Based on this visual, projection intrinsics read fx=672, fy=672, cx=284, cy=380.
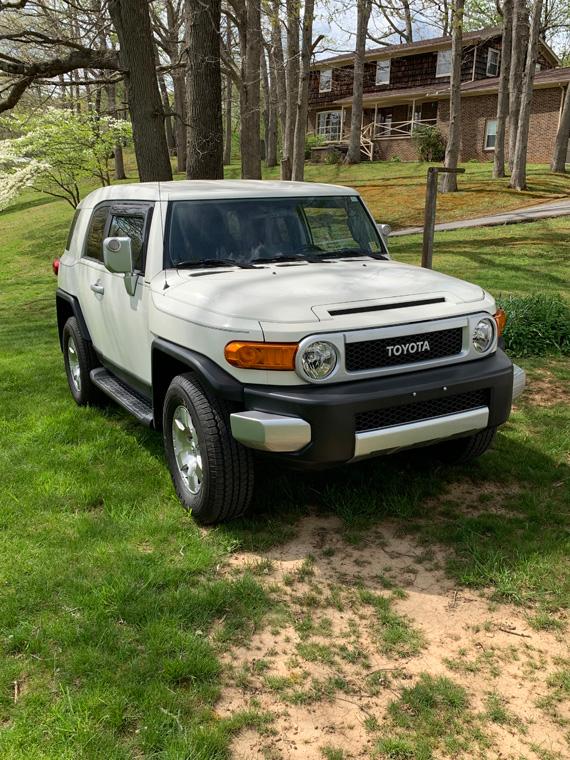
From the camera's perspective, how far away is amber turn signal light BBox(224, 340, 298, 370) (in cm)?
339

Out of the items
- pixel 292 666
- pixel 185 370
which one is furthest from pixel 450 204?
pixel 292 666

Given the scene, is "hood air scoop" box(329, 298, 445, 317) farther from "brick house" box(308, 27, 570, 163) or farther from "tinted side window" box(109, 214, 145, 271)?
"brick house" box(308, 27, 570, 163)

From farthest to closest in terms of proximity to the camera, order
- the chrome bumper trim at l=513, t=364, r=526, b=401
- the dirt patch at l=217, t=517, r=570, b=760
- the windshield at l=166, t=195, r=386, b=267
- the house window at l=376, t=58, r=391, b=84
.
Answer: the house window at l=376, t=58, r=391, b=84
the windshield at l=166, t=195, r=386, b=267
the chrome bumper trim at l=513, t=364, r=526, b=401
the dirt patch at l=217, t=517, r=570, b=760

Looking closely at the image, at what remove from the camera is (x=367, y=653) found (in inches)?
115

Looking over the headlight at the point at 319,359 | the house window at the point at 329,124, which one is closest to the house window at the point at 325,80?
the house window at the point at 329,124

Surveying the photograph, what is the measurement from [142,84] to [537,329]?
7.04m

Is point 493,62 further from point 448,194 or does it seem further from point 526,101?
point 448,194

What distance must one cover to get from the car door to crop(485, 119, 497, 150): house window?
3178 cm

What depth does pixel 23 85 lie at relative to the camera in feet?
36.7

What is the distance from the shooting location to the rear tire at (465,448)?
439 centimetres

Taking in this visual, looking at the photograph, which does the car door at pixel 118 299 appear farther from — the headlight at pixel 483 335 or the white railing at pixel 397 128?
the white railing at pixel 397 128

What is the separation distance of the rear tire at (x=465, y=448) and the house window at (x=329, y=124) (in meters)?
40.2

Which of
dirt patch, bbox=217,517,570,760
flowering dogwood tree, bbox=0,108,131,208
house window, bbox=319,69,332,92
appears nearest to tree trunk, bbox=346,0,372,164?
flowering dogwood tree, bbox=0,108,131,208

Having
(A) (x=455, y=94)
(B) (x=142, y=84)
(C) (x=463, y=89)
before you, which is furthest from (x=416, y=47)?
(B) (x=142, y=84)
